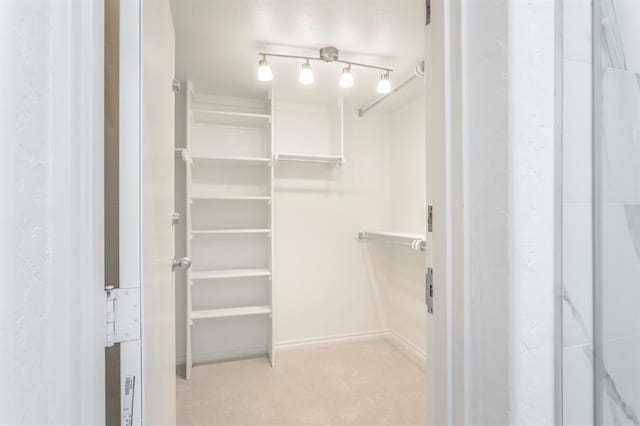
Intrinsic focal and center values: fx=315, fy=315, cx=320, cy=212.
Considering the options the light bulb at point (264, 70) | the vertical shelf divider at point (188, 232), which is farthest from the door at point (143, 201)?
the vertical shelf divider at point (188, 232)

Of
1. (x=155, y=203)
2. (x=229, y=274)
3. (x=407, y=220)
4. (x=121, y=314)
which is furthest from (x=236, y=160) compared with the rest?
(x=121, y=314)

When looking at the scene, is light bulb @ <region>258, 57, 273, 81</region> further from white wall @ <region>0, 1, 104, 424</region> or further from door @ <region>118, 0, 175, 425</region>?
white wall @ <region>0, 1, 104, 424</region>

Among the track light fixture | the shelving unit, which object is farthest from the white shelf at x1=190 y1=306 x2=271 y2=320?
the track light fixture

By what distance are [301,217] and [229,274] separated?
2.77ft

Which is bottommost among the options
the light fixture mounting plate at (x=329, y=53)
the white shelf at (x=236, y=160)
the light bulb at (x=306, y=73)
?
the white shelf at (x=236, y=160)

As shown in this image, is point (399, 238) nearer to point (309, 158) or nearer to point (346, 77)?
point (309, 158)

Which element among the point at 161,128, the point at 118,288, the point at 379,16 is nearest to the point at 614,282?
the point at 118,288

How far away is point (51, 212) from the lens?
0.39 m

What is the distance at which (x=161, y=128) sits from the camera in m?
1.01

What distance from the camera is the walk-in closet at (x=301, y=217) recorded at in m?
1.98

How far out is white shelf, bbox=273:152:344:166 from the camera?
2.71 meters

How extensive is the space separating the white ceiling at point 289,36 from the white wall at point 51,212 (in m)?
1.36

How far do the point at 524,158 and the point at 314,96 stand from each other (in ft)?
8.30

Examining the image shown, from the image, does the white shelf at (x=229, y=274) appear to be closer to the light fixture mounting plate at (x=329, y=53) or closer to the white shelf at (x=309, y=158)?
the white shelf at (x=309, y=158)
